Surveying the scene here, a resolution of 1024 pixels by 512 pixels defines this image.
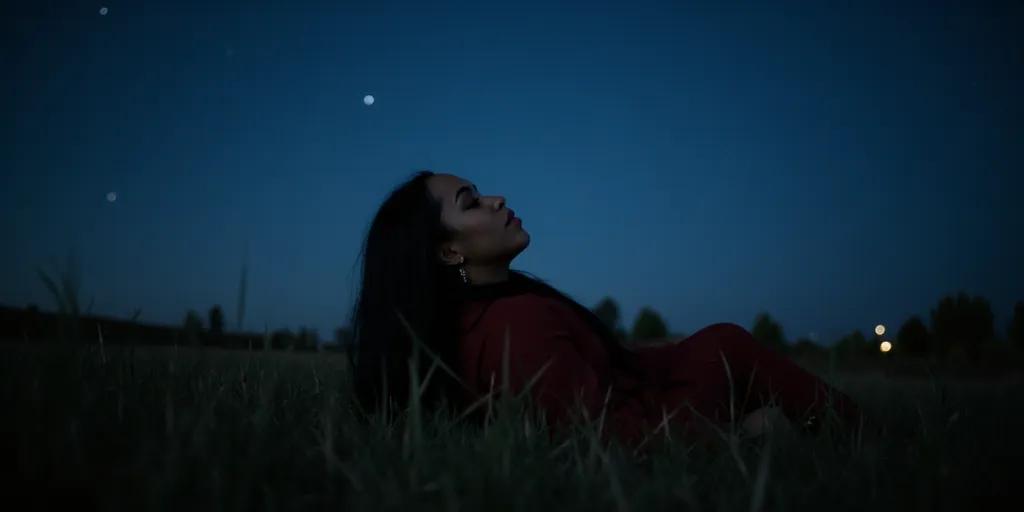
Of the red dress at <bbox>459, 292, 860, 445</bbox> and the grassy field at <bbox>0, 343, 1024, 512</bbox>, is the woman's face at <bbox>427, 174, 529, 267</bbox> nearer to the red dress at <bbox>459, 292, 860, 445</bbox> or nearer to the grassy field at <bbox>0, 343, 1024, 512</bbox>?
the red dress at <bbox>459, 292, 860, 445</bbox>

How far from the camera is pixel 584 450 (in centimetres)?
195

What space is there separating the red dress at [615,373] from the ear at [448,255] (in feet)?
0.87

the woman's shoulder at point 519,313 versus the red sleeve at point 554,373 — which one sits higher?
the woman's shoulder at point 519,313

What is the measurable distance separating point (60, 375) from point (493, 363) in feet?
5.05

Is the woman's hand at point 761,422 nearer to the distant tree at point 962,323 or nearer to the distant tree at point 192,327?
the distant tree at point 192,327

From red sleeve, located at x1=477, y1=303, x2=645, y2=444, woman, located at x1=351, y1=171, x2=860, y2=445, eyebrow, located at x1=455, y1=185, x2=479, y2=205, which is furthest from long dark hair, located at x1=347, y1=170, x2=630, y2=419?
red sleeve, located at x1=477, y1=303, x2=645, y2=444

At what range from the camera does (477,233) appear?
309 centimetres

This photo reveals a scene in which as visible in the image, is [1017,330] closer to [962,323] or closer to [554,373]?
[962,323]

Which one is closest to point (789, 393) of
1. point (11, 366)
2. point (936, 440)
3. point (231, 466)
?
point (936, 440)

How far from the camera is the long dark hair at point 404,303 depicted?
2.69 metres

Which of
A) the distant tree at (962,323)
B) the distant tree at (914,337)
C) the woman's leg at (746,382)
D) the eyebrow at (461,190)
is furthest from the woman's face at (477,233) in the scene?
the distant tree at (914,337)

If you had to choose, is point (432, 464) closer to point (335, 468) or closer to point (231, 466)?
point (335, 468)

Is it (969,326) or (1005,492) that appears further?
(969,326)

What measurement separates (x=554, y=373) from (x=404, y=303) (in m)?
0.82
